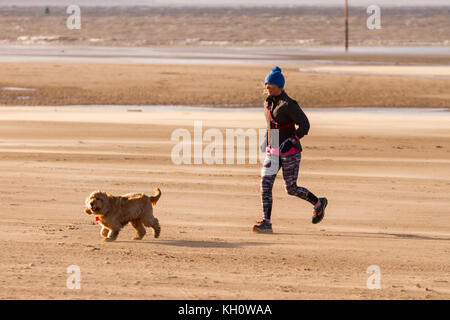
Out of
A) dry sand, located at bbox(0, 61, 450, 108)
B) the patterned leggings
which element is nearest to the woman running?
the patterned leggings

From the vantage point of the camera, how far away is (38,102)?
2398 centimetres

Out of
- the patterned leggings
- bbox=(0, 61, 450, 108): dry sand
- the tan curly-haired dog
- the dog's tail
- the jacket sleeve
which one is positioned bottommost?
the tan curly-haired dog

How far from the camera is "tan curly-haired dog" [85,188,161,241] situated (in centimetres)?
832

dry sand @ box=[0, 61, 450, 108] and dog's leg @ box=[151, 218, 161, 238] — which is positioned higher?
dry sand @ box=[0, 61, 450, 108]

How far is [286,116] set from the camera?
8867 millimetres

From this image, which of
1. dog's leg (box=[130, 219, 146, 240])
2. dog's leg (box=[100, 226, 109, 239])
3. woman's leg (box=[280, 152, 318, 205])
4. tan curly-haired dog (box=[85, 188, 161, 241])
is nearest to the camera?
tan curly-haired dog (box=[85, 188, 161, 241])

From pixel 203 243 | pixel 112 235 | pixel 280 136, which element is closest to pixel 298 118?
pixel 280 136

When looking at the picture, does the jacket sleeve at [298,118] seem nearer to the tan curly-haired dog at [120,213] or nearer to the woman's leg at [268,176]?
the woman's leg at [268,176]

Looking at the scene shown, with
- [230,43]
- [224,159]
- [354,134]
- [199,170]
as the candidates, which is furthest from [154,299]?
[230,43]

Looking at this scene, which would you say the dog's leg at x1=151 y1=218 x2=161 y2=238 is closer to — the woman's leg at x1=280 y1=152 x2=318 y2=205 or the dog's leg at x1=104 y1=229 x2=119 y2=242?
the dog's leg at x1=104 y1=229 x2=119 y2=242

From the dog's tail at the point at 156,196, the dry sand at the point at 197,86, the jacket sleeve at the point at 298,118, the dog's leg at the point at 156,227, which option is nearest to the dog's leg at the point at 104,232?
the dog's leg at the point at 156,227

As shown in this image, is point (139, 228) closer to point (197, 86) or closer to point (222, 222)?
point (222, 222)

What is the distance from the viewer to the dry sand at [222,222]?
23.2 feet

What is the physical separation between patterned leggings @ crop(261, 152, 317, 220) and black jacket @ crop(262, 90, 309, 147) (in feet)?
0.61
